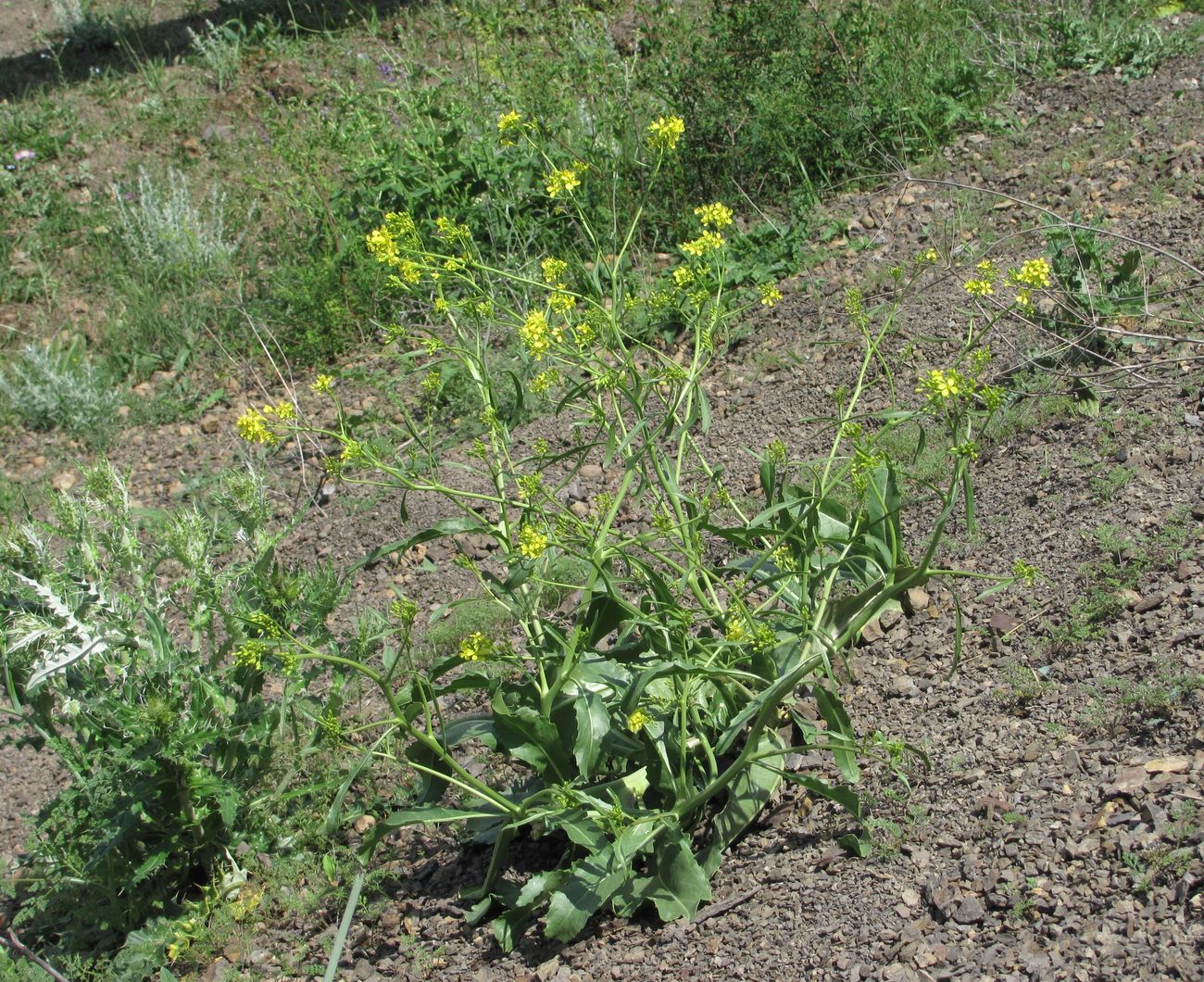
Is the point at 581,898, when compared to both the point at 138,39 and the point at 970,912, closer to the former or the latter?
the point at 970,912

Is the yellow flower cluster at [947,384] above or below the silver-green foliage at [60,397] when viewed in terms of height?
above

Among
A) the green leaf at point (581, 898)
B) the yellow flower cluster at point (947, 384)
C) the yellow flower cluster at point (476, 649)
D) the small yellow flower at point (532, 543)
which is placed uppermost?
the yellow flower cluster at point (947, 384)

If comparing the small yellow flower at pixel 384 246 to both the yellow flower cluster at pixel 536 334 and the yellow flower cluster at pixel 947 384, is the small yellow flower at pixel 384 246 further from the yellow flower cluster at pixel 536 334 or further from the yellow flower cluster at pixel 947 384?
the yellow flower cluster at pixel 947 384

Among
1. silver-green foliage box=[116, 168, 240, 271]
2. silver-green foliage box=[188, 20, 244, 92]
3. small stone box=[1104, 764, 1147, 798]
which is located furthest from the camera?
silver-green foliage box=[188, 20, 244, 92]

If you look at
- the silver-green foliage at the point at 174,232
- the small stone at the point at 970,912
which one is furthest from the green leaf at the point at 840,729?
the silver-green foliage at the point at 174,232

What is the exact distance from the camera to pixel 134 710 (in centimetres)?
291

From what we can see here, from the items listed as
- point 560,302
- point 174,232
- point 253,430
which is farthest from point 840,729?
point 174,232

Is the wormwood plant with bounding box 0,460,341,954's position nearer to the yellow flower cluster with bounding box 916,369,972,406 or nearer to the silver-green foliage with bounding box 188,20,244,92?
the yellow flower cluster with bounding box 916,369,972,406

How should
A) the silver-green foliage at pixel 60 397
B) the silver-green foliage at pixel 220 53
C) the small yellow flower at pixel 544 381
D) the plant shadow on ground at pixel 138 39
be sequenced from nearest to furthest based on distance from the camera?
1. the small yellow flower at pixel 544 381
2. the silver-green foliage at pixel 60 397
3. the silver-green foliage at pixel 220 53
4. the plant shadow on ground at pixel 138 39

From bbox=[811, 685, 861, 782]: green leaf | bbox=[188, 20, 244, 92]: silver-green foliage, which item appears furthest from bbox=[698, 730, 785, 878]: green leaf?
bbox=[188, 20, 244, 92]: silver-green foliage

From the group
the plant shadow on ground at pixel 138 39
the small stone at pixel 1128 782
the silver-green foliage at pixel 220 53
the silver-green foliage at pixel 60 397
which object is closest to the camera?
the small stone at pixel 1128 782

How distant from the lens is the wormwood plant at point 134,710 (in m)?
2.99

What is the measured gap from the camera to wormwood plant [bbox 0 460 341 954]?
2988mm

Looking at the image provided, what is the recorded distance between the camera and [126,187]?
22.4 ft
